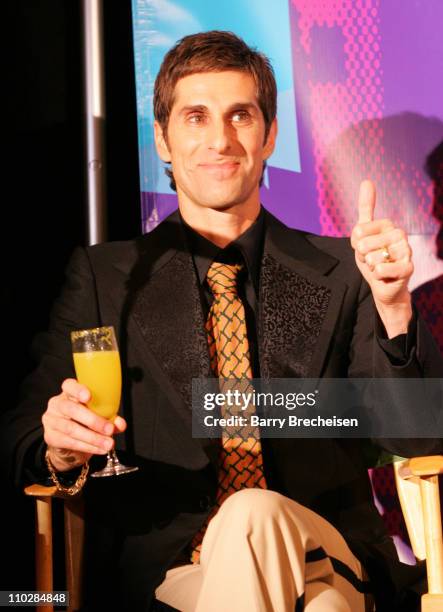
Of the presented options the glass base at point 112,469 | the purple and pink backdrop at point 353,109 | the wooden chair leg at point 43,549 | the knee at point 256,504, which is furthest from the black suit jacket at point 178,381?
the knee at point 256,504

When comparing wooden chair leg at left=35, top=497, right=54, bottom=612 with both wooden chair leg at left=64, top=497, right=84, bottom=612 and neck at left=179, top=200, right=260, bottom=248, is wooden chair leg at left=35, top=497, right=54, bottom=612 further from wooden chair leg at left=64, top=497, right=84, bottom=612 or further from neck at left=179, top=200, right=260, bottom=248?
neck at left=179, top=200, right=260, bottom=248

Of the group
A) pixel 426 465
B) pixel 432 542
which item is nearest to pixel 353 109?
pixel 426 465

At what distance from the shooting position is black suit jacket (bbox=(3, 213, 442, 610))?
6.69ft

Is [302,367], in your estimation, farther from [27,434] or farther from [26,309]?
[26,309]

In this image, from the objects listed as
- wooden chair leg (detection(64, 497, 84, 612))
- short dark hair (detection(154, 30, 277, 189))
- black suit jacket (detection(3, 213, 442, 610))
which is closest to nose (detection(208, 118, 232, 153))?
short dark hair (detection(154, 30, 277, 189))

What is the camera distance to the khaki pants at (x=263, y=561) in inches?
59.2

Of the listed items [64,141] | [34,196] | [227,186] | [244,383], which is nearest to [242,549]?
[244,383]

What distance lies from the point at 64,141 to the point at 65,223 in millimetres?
306

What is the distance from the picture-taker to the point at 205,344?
213 centimetres

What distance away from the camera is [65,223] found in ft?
9.74

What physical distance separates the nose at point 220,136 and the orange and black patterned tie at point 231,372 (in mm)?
334

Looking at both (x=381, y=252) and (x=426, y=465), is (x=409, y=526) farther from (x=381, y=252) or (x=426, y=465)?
(x=381, y=252)

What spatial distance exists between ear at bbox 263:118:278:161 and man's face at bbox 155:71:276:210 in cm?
8

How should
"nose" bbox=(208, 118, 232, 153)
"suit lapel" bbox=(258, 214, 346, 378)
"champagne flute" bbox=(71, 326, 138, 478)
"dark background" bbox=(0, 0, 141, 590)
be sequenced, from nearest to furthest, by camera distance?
"champagne flute" bbox=(71, 326, 138, 478)
"suit lapel" bbox=(258, 214, 346, 378)
"nose" bbox=(208, 118, 232, 153)
"dark background" bbox=(0, 0, 141, 590)
